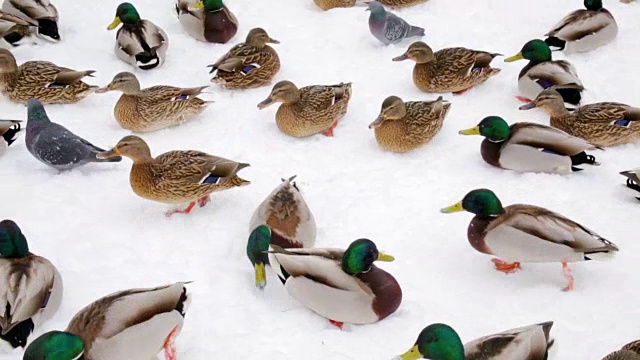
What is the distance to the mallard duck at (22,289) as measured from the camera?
4047 mm

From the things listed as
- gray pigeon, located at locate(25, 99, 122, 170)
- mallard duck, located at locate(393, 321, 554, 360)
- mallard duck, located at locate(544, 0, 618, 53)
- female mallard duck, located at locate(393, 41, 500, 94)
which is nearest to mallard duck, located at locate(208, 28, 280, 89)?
female mallard duck, located at locate(393, 41, 500, 94)

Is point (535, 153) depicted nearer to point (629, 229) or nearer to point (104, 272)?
point (629, 229)

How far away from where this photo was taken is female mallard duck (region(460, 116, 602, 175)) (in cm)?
574

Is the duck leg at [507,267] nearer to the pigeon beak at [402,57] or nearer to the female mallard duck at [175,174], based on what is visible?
the female mallard duck at [175,174]

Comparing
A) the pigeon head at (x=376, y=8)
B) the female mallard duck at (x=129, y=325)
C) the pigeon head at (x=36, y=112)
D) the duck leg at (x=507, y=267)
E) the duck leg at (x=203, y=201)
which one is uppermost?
the pigeon head at (x=376, y=8)

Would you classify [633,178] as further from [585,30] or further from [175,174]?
[175,174]

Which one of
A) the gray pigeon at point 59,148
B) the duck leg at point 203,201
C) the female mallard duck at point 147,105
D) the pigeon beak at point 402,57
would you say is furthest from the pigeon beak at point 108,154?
the pigeon beak at point 402,57

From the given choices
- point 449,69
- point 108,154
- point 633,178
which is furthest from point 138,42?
point 633,178

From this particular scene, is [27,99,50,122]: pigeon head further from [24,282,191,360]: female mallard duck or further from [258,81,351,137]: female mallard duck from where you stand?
[24,282,191,360]: female mallard duck

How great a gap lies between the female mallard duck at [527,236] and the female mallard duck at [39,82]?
3473 millimetres

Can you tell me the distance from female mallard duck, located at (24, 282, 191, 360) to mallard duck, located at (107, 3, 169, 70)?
362 centimetres

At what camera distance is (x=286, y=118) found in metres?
6.37

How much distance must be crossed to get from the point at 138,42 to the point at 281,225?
300cm

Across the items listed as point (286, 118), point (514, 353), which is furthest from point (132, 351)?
point (286, 118)
